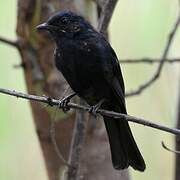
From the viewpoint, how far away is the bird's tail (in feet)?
12.7

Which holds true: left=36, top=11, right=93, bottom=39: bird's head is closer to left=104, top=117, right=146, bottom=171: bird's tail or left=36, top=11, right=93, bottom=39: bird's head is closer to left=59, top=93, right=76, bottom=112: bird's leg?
left=59, top=93, right=76, bottom=112: bird's leg

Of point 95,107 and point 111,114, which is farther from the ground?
point 111,114

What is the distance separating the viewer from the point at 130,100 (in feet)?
21.6

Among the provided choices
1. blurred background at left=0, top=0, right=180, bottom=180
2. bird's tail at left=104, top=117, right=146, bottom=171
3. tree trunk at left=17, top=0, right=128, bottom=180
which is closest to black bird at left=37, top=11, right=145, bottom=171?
bird's tail at left=104, top=117, right=146, bottom=171

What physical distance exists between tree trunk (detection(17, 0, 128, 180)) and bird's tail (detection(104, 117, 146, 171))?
41cm

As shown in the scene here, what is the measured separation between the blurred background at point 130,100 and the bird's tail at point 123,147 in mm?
1975

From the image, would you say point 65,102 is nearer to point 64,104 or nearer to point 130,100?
point 64,104

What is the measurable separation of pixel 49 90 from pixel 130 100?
7.29 ft

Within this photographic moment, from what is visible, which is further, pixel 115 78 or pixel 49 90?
pixel 49 90

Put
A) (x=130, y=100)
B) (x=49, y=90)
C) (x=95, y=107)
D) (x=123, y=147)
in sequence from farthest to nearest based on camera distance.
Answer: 1. (x=130, y=100)
2. (x=49, y=90)
3. (x=123, y=147)
4. (x=95, y=107)

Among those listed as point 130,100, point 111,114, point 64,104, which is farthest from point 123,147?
point 130,100

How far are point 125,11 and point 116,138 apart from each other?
9.60 feet

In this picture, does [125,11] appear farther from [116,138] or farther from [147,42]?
[116,138]

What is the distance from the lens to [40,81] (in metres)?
4.44
